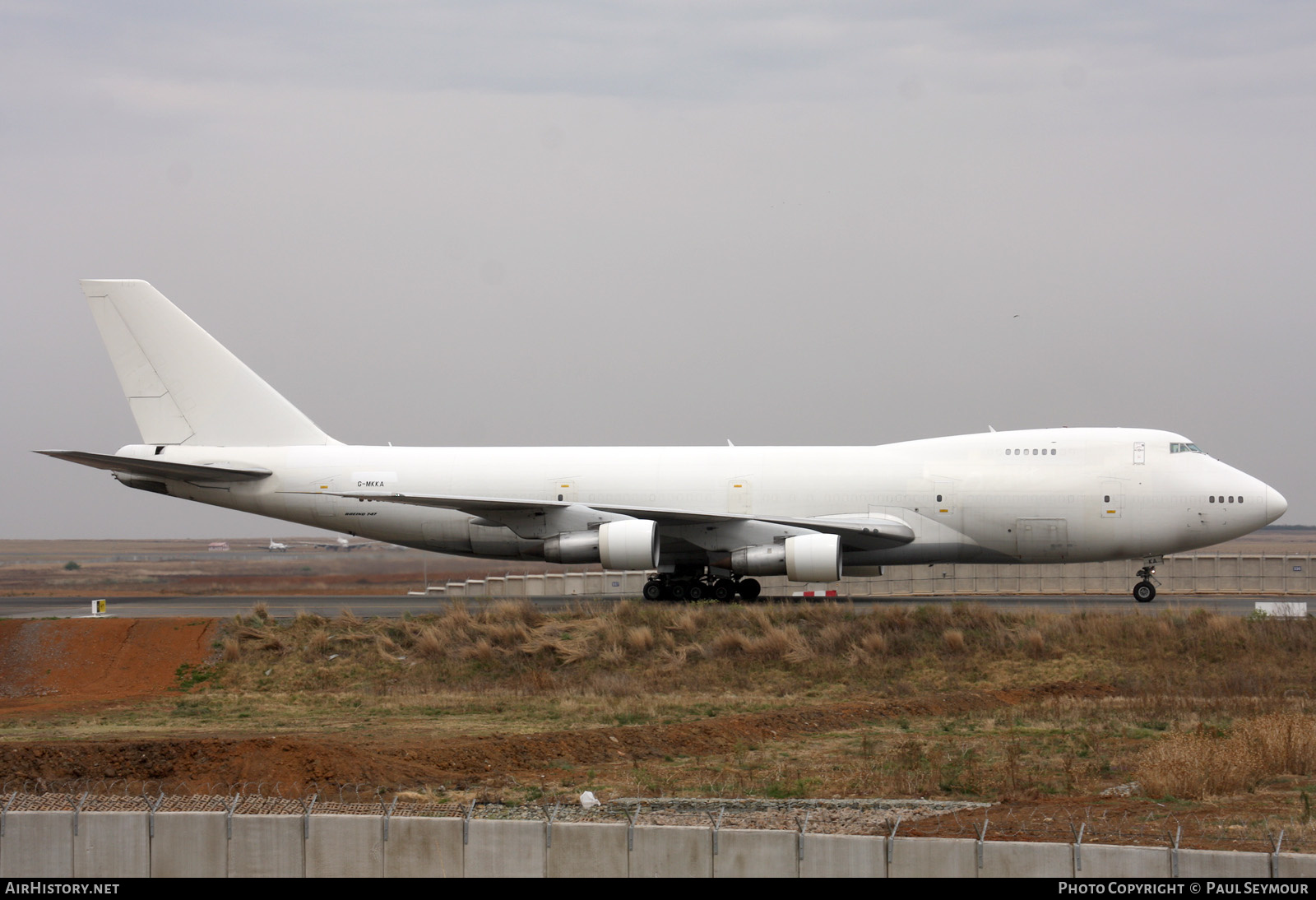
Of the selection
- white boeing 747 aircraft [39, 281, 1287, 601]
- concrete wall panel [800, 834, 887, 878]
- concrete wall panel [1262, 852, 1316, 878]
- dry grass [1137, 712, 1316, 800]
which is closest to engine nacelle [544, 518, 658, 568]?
white boeing 747 aircraft [39, 281, 1287, 601]

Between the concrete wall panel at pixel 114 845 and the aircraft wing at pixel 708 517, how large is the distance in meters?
18.4

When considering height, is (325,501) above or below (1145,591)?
above

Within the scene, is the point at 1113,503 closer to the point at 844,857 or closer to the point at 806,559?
the point at 806,559

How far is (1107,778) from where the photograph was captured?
14273mm

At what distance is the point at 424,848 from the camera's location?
1002 cm

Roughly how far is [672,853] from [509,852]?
4.52 ft

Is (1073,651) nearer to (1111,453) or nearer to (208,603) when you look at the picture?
(1111,453)

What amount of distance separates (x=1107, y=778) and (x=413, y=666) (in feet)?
50.9

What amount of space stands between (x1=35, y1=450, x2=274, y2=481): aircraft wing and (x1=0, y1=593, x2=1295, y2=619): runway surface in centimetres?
362

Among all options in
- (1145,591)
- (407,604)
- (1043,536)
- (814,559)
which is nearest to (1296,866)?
(814,559)

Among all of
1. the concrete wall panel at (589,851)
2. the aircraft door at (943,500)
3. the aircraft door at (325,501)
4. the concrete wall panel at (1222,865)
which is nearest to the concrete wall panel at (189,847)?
the concrete wall panel at (589,851)

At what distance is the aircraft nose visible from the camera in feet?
93.2

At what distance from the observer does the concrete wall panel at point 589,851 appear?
31.6ft

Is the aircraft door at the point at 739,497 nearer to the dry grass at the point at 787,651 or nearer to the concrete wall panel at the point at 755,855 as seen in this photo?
the dry grass at the point at 787,651
